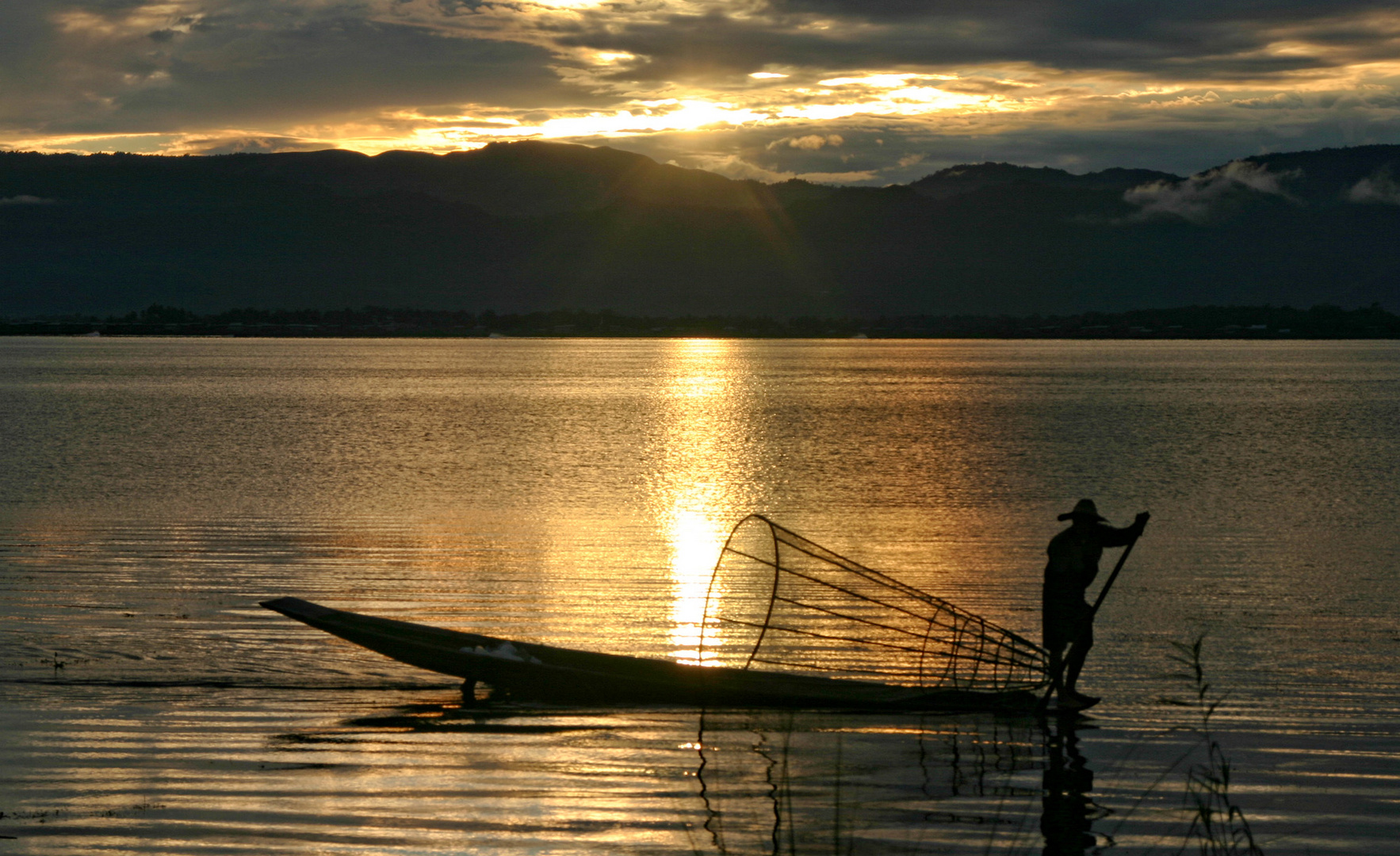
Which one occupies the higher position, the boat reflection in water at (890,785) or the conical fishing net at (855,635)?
the conical fishing net at (855,635)

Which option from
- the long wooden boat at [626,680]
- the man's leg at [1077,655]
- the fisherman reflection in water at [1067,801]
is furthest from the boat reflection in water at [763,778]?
the man's leg at [1077,655]

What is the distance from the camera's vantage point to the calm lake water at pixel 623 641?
10797 millimetres

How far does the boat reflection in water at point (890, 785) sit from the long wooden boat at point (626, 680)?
205mm

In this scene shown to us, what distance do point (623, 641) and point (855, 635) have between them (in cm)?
326

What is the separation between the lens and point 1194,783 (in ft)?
38.7

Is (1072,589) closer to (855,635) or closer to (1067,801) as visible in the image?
(1067,801)

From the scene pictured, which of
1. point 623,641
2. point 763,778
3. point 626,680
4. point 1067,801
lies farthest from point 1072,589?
point 623,641

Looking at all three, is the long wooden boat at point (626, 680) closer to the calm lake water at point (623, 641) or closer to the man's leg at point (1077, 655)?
the calm lake water at point (623, 641)

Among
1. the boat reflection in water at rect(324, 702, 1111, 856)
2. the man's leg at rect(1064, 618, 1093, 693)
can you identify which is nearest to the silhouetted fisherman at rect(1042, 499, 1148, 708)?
the man's leg at rect(1064, 618, 1093, 693)

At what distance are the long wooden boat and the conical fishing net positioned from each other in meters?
0.37

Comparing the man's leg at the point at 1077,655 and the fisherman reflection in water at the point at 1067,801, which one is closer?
the fisherman reflection in water at the point at 1067,801

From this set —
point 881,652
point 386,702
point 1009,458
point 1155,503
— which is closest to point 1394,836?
point 881,652

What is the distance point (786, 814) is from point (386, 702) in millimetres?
5500

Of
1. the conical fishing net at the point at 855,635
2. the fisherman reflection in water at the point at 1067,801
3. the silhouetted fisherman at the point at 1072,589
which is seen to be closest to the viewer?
the fisherman reflection in water at the point at 1067,801
